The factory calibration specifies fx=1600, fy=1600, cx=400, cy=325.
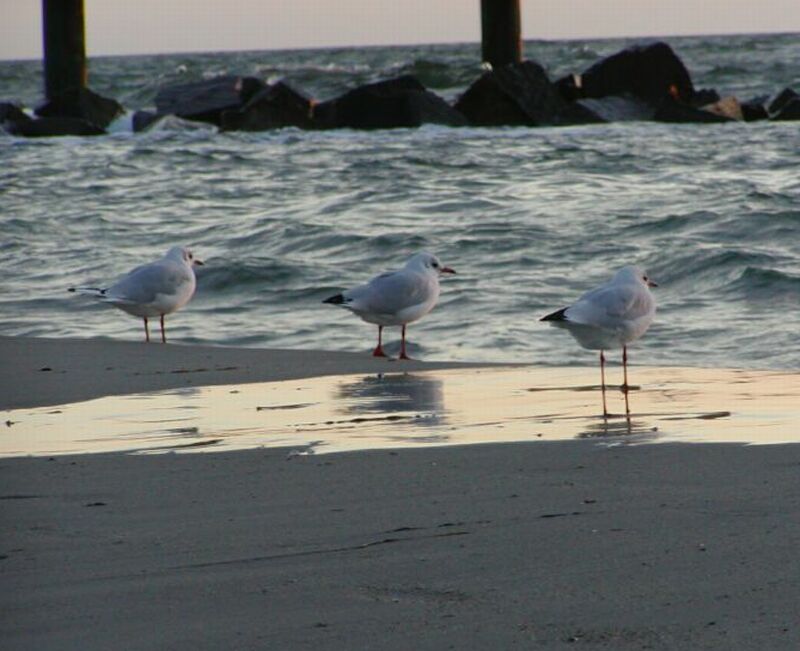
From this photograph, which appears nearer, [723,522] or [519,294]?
[723,522]

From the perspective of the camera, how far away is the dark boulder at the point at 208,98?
1069 inches

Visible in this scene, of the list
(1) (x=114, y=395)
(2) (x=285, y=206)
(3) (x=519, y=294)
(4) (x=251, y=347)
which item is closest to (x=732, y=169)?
(2) (x=285, y=206)

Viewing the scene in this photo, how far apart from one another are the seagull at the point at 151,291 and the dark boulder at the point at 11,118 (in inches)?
707

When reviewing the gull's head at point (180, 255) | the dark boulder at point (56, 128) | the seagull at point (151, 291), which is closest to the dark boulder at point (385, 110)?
the dark boulder at point (56, 128)

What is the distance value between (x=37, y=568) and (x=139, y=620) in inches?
18.4

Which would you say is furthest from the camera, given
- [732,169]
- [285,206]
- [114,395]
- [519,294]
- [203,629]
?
[732,169]

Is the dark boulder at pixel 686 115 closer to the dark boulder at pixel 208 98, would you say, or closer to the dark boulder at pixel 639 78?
the dark boulder at pixel 639 78

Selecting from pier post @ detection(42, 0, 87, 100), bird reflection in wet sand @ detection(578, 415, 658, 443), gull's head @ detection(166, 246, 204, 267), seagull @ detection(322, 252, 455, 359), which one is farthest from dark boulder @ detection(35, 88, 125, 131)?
bird reflection in wet sand @ detection(578, 415, 658, 443)

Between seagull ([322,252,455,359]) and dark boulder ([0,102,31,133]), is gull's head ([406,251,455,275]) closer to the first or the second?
seagull ([322,252,455,359])

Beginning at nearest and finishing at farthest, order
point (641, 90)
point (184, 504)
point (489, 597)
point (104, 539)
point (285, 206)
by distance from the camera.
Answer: point (489, 597)
point (104, 539)
point (184, 504)
point (285, 206)
point (641, 90)

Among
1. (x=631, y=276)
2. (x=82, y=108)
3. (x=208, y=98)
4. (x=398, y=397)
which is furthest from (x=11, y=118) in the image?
(x=398, y=397)

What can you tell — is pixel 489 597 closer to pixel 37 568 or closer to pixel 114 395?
pixel 37 568

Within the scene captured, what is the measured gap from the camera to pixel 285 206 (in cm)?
1565

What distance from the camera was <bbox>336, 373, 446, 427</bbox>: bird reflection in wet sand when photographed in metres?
6.03
